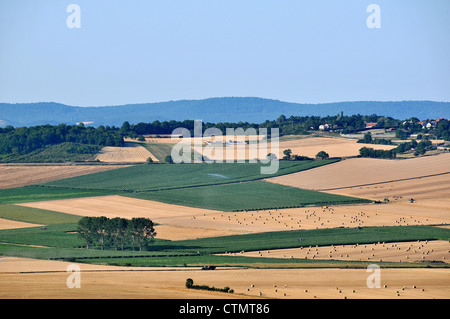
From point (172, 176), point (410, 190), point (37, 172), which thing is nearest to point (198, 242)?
point (410, 190)

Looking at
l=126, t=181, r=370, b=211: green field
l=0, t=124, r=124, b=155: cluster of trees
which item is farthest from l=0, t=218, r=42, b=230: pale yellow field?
l=0, t=124, r=124, b=155: cluster of trees

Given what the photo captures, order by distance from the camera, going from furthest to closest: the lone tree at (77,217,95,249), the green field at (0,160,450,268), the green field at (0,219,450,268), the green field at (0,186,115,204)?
the green field at (0,186,115,204) < the lone tree at (77,217,95,249) < the green field at (0,160,450,268) < the green field at (0,219,450,268)

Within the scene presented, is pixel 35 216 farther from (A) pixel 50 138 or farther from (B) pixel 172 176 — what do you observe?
(A) pixel 50 138

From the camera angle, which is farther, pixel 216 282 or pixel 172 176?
pixel 172 176

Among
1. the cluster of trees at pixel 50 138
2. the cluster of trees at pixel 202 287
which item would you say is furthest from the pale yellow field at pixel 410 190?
the cluster of trees at pixel 50 138

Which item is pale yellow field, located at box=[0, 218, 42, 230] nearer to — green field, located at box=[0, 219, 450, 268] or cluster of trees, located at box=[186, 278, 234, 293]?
green field, located at box=[0, 219, 450, 268]

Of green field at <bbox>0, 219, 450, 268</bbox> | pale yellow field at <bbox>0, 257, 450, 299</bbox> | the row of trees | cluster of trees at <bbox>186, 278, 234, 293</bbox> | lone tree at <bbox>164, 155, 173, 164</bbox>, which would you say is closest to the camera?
pale yellow field at <bbox>0, 257, 450, 299</bbox>
